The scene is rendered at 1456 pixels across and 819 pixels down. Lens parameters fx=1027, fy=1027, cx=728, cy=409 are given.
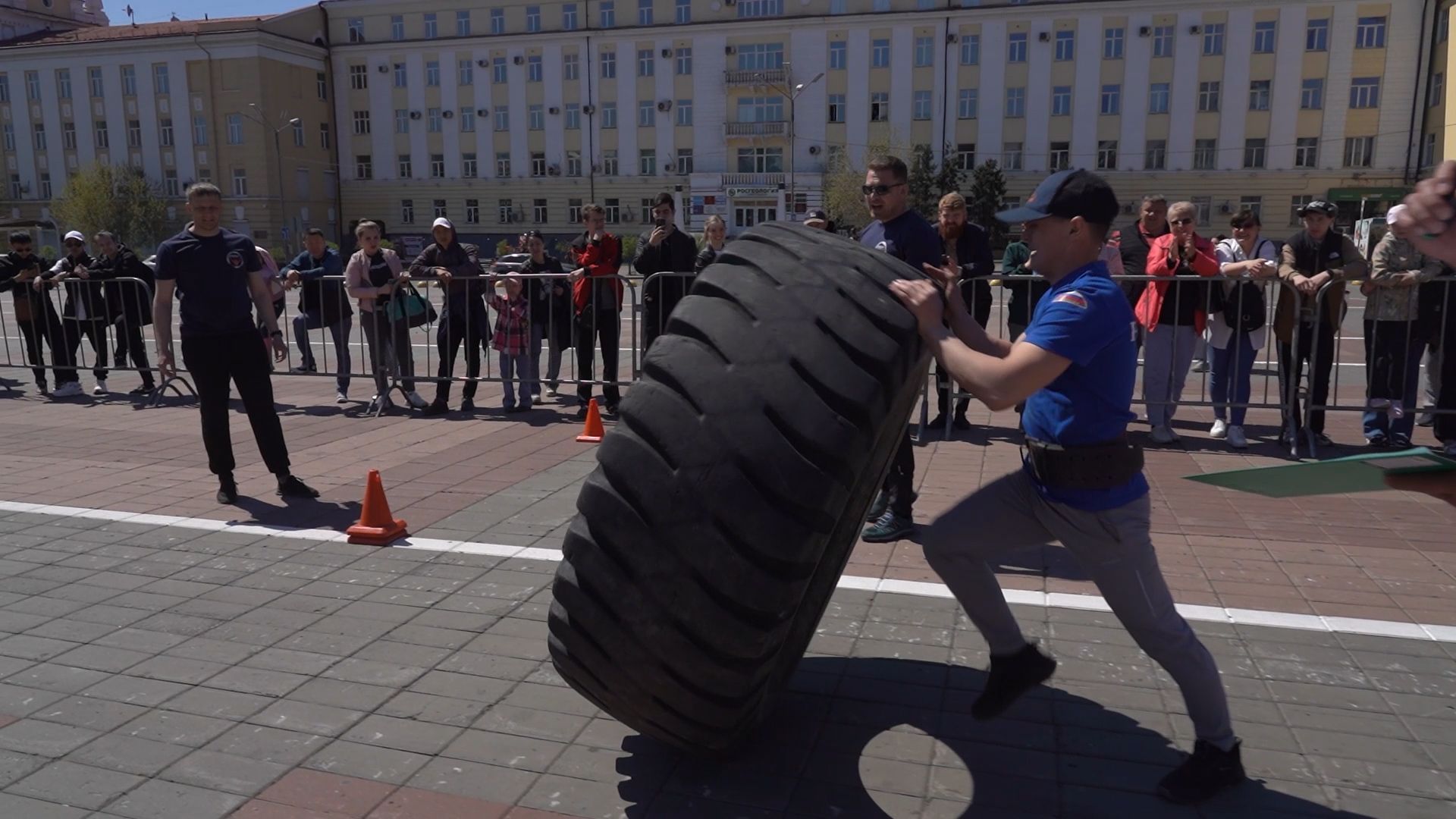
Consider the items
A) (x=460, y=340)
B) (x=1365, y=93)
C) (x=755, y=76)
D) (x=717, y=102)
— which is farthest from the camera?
(x=717, y=102)

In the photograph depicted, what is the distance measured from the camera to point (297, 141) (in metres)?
72.1

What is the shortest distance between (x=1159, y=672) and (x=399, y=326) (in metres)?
8.69

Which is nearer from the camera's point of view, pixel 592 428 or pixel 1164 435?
pixel 1164 435

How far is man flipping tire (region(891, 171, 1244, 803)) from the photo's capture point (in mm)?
2895

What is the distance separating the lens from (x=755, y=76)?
6575cm

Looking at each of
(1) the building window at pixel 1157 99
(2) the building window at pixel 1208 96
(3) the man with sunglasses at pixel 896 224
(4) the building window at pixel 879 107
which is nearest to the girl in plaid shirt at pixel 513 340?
(3) the man with sunglasses at pixel 896 224

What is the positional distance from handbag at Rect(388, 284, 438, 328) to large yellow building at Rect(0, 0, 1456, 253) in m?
55.4

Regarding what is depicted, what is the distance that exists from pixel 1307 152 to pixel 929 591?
64.5 meters

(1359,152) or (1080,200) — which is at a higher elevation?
(1359,152)

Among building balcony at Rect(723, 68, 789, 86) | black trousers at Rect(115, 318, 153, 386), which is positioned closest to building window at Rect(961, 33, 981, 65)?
building balcony at Rect(723, 68, 789, 86)

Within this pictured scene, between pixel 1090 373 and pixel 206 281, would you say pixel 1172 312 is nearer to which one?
pixel 1090 373

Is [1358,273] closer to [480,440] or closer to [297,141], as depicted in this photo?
[480,440]

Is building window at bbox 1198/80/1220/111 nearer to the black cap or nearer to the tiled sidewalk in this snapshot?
the tiled sidewalk

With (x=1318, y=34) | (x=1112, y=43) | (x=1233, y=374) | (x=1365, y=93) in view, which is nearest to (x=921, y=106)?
(x=1112, y=43)
